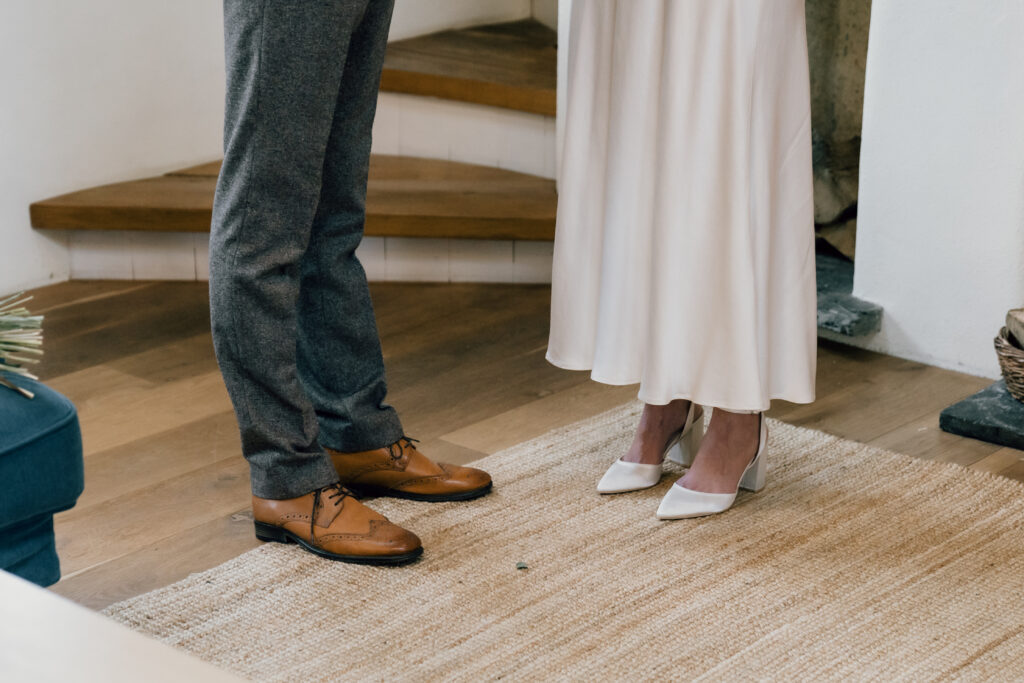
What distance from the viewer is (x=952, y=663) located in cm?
119

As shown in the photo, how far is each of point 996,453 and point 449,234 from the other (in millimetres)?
1243

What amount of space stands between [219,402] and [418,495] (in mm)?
550

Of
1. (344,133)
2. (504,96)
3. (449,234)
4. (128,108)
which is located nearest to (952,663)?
(344,133)

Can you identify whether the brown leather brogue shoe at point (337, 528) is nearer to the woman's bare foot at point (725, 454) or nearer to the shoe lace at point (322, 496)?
the shoe lace at point (322, 496)

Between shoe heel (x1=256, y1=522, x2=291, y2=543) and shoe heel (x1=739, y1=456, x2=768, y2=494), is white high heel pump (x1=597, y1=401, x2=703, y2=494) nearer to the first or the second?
shoe heel (x1=739, y1=456, x2=768, y2=494)

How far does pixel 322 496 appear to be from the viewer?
1426 millimetres

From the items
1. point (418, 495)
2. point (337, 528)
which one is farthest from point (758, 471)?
point (337, 528)

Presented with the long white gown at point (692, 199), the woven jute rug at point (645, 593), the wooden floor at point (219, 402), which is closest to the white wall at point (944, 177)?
the wooden floor at point (219, 402)

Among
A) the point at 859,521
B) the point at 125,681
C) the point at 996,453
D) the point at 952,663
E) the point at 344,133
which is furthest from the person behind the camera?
the point at 996,453

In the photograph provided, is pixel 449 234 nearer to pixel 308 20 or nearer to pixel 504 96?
pixel 504 96

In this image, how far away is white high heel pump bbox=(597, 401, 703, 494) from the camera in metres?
1.60

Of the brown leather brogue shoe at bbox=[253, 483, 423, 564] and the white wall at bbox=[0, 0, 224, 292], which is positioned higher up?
the white wall at bbox=[0, 0, 224, 292]

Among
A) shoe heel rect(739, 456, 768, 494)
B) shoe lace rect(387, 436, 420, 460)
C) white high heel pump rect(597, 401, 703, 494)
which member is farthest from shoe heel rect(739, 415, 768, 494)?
shoe lace rect(387, 436, 420, 460)

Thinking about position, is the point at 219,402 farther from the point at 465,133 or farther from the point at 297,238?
the point at 465,133
